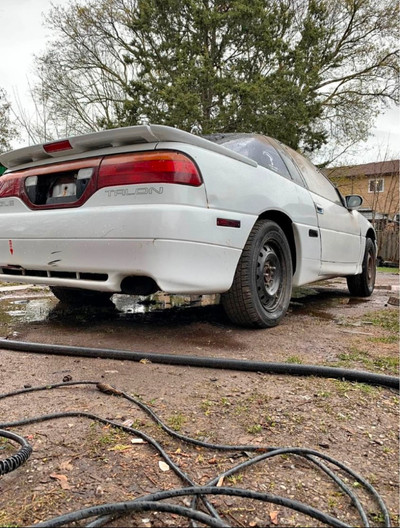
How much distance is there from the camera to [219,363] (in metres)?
2.25

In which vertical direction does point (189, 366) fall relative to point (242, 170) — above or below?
below

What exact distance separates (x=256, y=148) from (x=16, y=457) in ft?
9.33

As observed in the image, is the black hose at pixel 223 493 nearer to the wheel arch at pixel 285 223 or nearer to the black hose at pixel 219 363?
the black hose at pixel 219 363

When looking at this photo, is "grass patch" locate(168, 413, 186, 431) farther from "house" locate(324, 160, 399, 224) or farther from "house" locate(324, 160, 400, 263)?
"house" locate(324, 160, 399, 224)

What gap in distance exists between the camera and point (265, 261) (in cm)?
315

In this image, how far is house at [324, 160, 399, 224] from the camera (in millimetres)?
20375

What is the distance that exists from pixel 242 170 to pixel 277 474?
2.06m

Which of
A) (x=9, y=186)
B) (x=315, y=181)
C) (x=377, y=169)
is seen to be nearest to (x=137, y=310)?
(x=9, y=186)

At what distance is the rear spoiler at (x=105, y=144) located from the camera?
2475mm

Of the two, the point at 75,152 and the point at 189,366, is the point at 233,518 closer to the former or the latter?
the point at 189,366

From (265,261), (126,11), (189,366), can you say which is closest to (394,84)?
(126,11)

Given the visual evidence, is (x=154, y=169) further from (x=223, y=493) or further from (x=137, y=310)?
(x=137, y=310)

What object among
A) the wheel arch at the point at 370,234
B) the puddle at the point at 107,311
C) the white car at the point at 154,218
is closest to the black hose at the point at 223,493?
the white car at the point at 154,218

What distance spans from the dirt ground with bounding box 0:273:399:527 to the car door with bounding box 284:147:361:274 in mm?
1165
